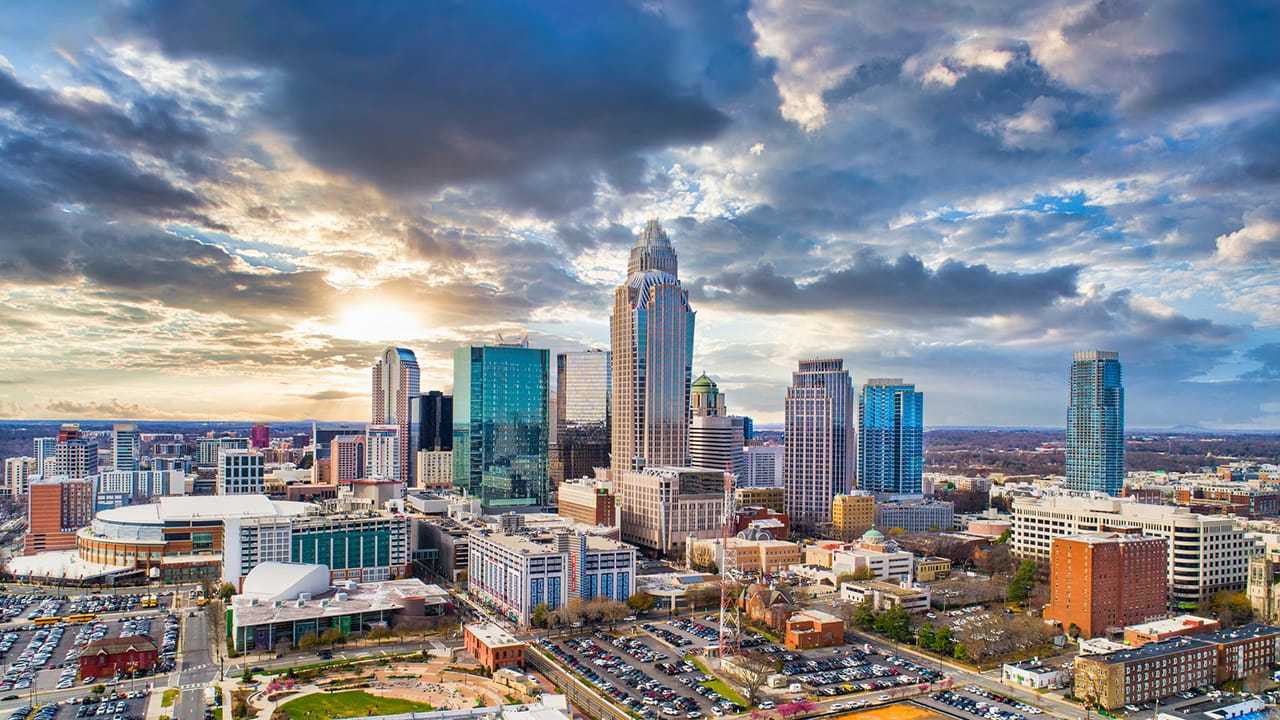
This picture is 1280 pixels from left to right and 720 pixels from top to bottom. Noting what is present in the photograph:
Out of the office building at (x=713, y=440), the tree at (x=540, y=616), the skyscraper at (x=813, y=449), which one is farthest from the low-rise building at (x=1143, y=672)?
the office building at (x=713, y=440)

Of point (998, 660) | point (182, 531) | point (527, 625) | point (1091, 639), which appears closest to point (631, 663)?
point (527, 625)

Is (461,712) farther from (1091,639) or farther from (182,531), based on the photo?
(182,531)

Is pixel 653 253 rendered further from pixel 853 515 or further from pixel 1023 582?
pixel 1023 582

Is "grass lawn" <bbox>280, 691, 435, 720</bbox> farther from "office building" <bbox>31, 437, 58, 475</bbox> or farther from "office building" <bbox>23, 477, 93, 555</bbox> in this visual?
"office building" <bbox>31, 437, 58, 475</bbox>

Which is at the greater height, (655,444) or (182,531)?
(655,444)

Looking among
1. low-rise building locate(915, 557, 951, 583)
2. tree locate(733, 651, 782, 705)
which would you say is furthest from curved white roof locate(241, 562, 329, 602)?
low-rise building locate(915, 557, 951, 583)

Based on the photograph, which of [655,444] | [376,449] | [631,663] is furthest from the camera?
[376,449]

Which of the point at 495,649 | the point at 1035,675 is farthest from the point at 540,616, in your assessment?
the point at 1035,675
